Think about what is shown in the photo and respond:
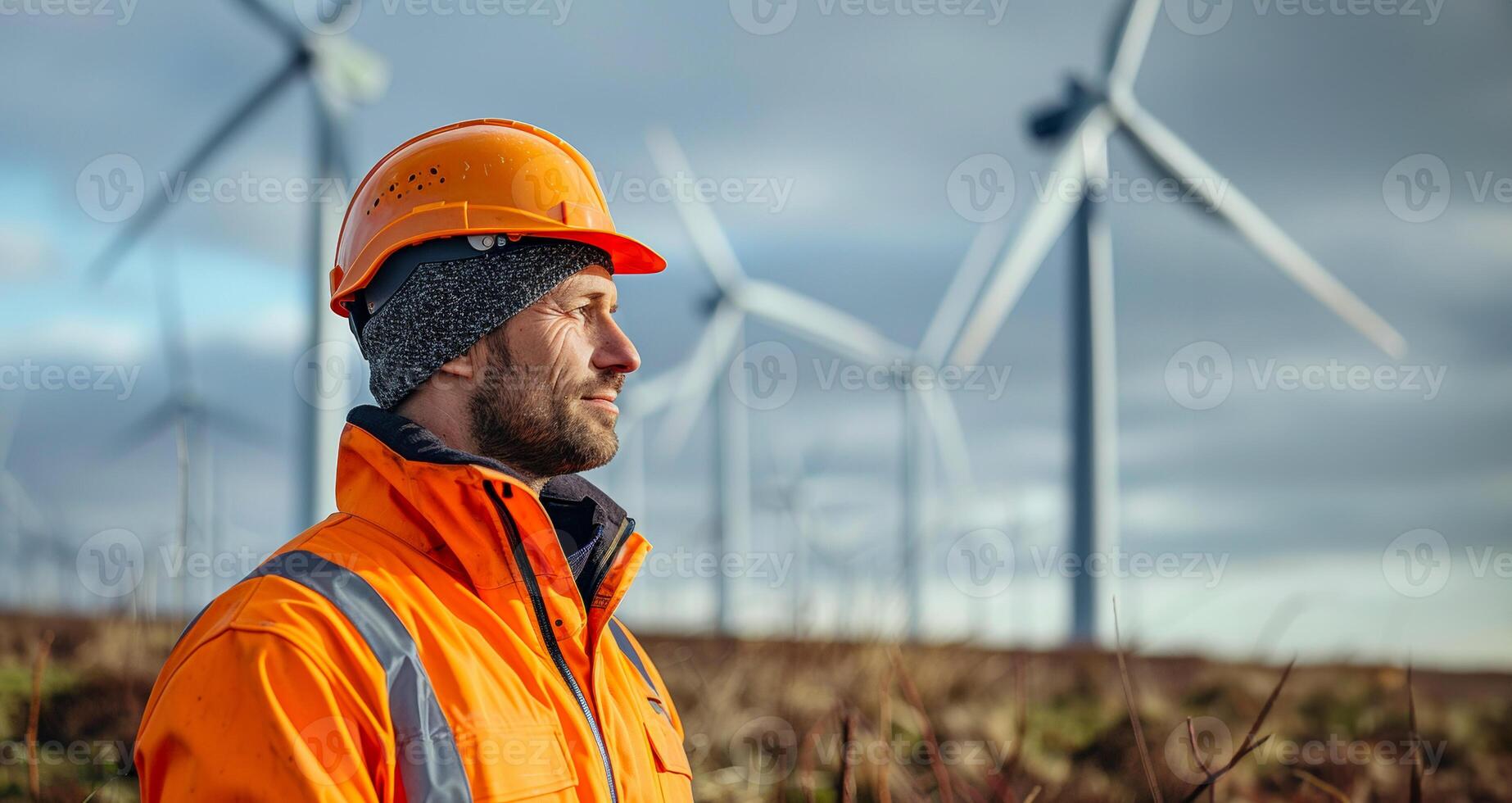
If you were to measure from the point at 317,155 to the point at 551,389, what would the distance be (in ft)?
32.7

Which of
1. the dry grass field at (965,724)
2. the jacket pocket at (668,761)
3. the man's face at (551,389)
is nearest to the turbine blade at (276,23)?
the dry grass field at (965,724)

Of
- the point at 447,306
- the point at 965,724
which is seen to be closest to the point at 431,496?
the point at 447,306

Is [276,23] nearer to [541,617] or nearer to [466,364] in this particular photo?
[466,364]

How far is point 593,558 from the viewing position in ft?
10.7

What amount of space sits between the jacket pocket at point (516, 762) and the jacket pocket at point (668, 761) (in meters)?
0.57

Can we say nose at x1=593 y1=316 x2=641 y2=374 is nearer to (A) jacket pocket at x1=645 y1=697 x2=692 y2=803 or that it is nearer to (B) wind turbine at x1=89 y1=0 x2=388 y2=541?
(A) jacket pocket at x1=645 y1=697 x2=692 y2=803

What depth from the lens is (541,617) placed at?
2949mm

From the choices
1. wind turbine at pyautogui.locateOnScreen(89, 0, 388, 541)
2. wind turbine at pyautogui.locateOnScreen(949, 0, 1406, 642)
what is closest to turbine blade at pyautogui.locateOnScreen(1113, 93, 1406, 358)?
wind turbine at pyautogui.locateOnScreen(949, 0, 1406, 642)

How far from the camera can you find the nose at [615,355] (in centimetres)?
357

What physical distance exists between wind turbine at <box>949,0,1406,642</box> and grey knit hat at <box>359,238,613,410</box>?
12.0 m

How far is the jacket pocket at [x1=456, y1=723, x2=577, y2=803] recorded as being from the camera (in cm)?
250

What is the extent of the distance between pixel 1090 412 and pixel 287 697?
44.8 feet

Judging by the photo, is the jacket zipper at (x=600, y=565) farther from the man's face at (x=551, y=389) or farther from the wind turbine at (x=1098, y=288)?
the wind turbine at (x=1098, y=288)

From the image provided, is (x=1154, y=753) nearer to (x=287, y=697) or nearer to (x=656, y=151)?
(x=287, y=697)
